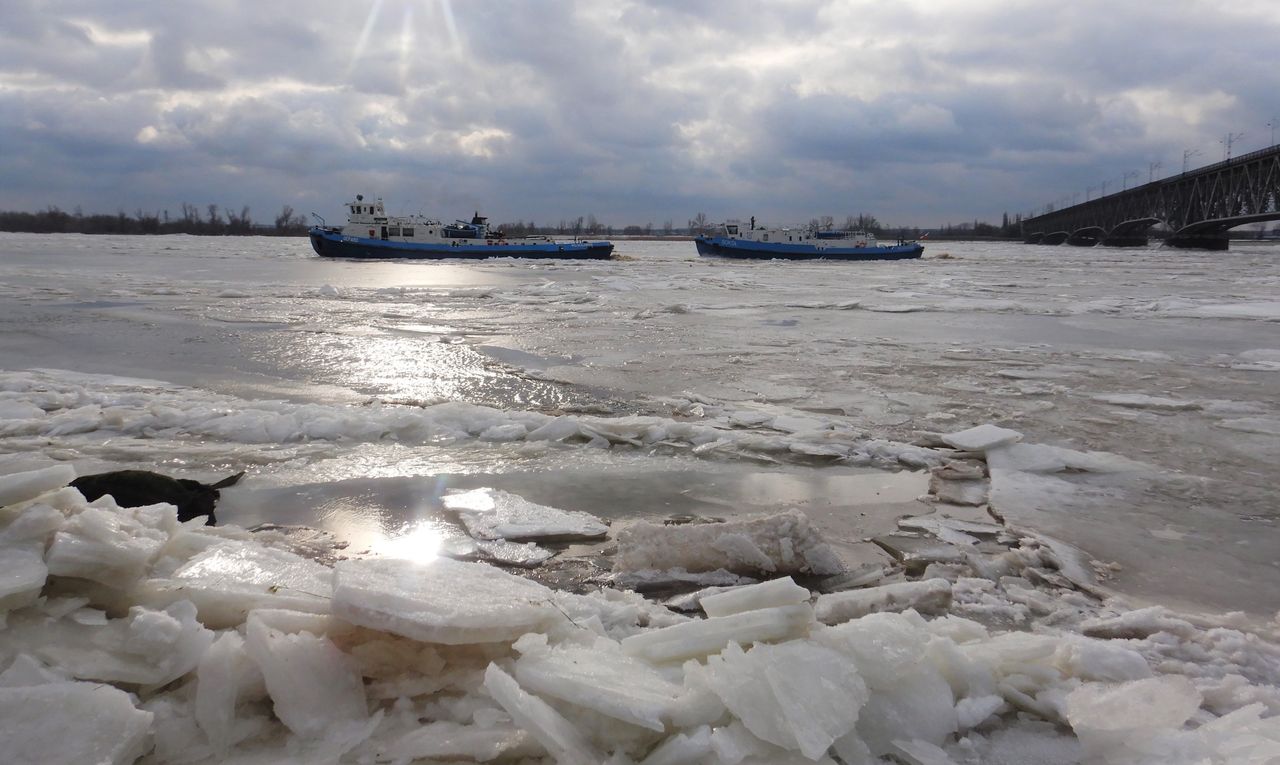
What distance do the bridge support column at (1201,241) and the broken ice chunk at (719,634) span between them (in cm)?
7936

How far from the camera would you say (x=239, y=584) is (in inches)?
84.0

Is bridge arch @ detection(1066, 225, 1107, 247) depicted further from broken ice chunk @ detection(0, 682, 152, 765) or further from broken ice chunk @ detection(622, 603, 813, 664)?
broken ice chunk @ detection(0, 682, 152, 765)

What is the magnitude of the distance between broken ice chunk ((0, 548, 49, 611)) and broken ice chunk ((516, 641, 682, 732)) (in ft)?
3.98

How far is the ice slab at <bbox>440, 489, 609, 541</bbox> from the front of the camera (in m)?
3.11

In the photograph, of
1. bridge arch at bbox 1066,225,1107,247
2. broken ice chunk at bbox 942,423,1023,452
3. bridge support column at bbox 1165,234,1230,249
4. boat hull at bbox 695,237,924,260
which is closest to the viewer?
broken ice chunk at bbox 942,423,1023,452

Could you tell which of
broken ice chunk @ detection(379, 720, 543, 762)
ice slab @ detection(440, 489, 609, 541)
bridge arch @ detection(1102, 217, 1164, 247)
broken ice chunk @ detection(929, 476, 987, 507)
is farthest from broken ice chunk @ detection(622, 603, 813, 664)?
bridge arch @ detection(1102, 217, 1164, 247)

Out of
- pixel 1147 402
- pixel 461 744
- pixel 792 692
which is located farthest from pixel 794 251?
pixel 461 744

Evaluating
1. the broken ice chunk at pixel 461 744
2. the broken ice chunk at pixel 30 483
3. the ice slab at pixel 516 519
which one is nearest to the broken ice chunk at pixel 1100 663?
the broken ice chunk at pixel 461 744

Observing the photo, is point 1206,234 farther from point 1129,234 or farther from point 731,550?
point 731,550

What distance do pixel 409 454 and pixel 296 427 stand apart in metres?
0.92

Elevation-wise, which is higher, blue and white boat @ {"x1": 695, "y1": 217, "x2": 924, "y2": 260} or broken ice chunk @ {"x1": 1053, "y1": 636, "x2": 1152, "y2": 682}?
blue and white boat @ {"x1": 695, "y1": 217, "x2": 924, "y2": 260}

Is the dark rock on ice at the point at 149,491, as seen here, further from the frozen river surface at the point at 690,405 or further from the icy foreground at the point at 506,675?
the icy foreground at the point at 506,675

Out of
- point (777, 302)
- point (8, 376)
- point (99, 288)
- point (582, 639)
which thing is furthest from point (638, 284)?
point (582, 639)

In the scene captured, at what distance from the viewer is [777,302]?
15.6 metres
